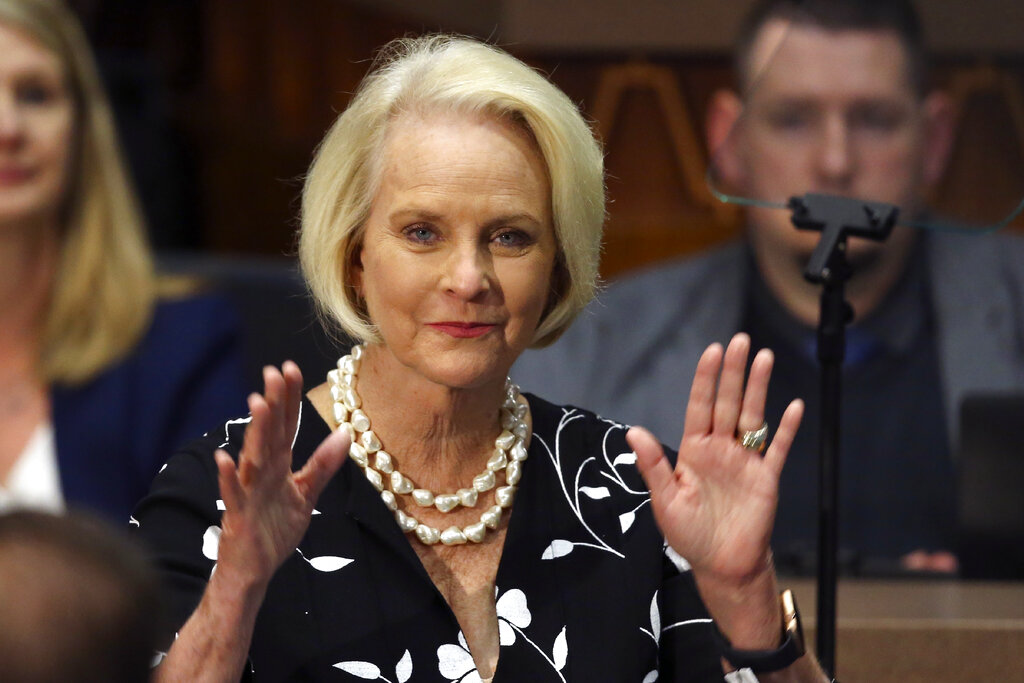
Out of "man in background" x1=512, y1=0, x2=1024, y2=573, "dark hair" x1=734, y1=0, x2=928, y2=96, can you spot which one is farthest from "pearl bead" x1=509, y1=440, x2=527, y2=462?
"man in background" x1=512, y1=0, x2=1024, y2=573

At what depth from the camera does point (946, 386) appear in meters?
3.18

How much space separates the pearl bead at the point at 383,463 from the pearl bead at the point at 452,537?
10 centimetres

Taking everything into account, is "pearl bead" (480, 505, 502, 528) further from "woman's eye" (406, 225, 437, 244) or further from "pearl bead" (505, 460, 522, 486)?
"woman's eye" (406, 225, 437, 244)

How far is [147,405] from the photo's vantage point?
266cm

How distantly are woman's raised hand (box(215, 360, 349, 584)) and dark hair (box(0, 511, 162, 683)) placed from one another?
1.87ft

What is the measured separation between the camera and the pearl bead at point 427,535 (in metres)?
1.71

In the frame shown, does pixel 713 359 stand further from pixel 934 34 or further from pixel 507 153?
pixel 934 34

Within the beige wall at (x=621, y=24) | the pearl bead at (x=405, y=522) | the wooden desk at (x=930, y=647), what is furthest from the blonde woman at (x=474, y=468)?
the beige wall at (x=621, y=24)

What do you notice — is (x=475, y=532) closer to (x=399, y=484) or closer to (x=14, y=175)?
(x=399, y=484)

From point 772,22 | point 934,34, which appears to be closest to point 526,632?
point 934,34

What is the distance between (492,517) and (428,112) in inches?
20.0

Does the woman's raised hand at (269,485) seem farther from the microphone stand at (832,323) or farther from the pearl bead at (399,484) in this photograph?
the microphone stand at (832,323)

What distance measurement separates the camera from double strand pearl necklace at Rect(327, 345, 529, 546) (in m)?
1.72

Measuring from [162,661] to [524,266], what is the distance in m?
0.63
